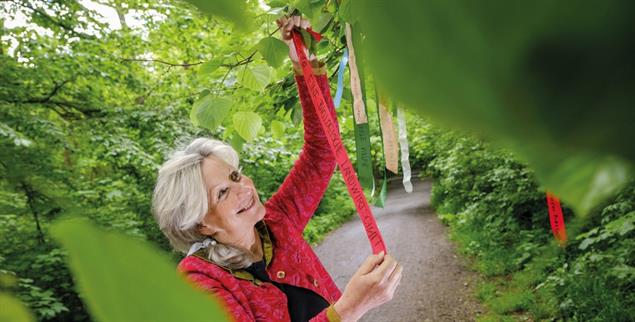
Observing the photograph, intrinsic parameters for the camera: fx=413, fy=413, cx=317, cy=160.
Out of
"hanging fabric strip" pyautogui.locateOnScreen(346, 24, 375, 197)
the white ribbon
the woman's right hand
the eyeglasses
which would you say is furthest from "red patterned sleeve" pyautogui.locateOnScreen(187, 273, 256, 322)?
"hanging fabric strip" pyautogui.locateOnScreen(346, 24, 375, 197)

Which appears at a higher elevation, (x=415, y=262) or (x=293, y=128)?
(x=293, y=128)

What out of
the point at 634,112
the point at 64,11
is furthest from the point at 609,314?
the point at 64,11

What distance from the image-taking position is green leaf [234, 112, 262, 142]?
1.32 meters

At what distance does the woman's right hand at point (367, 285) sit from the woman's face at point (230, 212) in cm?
43

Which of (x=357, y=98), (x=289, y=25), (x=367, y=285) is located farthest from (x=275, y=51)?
(x=367, y=285)

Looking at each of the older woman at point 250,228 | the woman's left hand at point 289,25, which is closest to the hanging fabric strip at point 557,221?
the older woman at point 250,228

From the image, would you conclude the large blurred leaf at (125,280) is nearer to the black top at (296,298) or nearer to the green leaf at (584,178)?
the green leaf at (584,178)

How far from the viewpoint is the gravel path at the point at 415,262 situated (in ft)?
13.6

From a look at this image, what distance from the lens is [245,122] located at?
52.4 inches

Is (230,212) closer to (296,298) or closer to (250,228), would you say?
(250,228)

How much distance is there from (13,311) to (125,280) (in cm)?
7

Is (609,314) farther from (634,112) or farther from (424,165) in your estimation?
(424,165)

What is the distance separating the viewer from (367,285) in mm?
1021

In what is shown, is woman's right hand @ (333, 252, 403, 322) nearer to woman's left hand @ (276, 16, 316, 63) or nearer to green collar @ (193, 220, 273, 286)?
green collar @ (193, 220, 273, 286)
